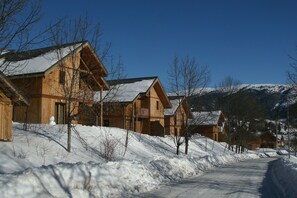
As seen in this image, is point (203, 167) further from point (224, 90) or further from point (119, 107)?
point (224, 90)

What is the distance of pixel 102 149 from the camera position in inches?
884

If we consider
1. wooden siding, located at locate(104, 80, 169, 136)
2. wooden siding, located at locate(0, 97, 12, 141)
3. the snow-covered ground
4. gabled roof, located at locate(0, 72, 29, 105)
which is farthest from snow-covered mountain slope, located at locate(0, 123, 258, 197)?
wooden siding, located at locate(104, 80, 169, 136)

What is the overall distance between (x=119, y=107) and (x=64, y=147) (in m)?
21.5

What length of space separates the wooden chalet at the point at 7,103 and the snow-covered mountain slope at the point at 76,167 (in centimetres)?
57

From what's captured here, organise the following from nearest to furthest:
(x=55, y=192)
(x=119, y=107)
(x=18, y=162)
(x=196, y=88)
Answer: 1. (x=55, y=192)
2. (x=18, y=162)
3. (x=196, y=88)
4. (x=119, y=107)

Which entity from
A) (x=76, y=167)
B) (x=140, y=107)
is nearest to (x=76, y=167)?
(x=76, y=167)

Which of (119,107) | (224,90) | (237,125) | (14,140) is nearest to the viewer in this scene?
(14,140)

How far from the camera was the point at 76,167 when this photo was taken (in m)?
11.2

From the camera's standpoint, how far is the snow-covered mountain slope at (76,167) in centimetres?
941

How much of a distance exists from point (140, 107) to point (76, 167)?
34.0 metres

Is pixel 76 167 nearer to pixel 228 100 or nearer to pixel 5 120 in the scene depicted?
pixel 5 120

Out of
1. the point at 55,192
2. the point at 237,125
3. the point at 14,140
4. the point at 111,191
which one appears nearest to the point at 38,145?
the point at 14,140

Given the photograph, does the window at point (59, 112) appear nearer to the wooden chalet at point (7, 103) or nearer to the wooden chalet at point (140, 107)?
the wooden chalet at point (140, 107)

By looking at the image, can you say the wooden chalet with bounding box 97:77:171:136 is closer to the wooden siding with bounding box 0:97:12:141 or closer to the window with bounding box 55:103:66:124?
the window with bounding box 55:103:66:124
